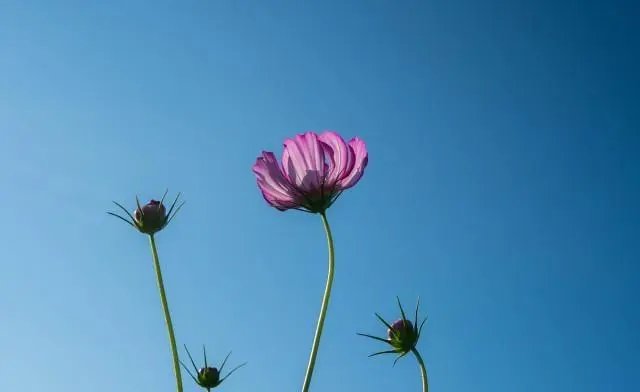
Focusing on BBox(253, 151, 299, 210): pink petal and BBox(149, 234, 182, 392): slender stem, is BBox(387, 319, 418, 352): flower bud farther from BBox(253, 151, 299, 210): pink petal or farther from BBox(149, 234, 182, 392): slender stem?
BBox(149, 234, 182, 392): slender stem

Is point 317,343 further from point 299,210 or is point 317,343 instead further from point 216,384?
point 216,384

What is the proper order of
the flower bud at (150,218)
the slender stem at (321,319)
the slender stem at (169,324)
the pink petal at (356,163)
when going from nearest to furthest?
the slender stem at (321,319)
the slender stem at (169,324)
the pink petal at (356,163)
the flower bud at (150,218)

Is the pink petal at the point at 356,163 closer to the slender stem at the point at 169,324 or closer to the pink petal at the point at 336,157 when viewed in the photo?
the pink petal at the point at 336,157

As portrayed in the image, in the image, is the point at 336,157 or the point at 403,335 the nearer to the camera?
the point at 336,157

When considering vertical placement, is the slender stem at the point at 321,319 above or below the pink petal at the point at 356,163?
below

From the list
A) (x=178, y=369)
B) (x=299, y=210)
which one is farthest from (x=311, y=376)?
(x=299, y=210)

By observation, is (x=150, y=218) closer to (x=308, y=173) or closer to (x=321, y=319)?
(x=308, y=173)

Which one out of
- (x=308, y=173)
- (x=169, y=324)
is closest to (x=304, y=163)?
(x=308, y=173)

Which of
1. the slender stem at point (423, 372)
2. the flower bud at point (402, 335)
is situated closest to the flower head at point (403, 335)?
the flower bud at point (402, 335)
